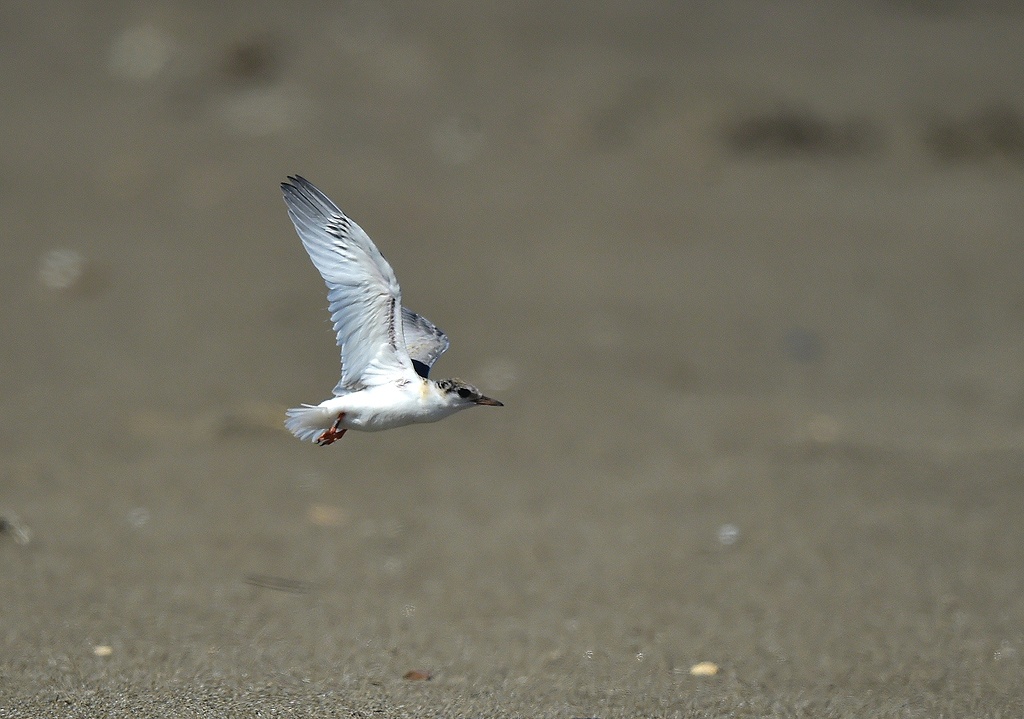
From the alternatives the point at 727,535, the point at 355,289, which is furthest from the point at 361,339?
the point at 727,535

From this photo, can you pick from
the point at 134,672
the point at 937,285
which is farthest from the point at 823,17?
the point at 134,672

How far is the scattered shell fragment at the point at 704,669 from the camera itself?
213 inches

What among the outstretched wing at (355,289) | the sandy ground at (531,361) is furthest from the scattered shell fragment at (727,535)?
the outstretched wing at (355,289)

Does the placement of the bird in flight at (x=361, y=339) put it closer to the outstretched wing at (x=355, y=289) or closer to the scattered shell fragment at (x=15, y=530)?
the outstretched wing at (x=355, y=289)

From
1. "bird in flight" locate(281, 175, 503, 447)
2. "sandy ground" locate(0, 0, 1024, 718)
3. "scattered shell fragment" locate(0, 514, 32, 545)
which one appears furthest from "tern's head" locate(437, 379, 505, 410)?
"scattered shell fragment" locate(0, 514, 32, 545)

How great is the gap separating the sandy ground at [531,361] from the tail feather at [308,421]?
42.5 inches

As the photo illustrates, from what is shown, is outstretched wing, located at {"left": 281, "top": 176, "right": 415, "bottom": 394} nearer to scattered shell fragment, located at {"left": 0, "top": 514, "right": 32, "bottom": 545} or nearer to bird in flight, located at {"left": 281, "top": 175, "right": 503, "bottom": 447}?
bird in flight, located at {"left": 281, "top": 175, "right": 503, "bottom": 447}

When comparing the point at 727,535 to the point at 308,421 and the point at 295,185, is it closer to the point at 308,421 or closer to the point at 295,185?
the point at 308,421

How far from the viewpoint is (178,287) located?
32.1ft

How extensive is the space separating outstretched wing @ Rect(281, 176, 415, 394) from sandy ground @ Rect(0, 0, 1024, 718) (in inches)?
54.4

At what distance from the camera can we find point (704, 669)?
5.48 metres

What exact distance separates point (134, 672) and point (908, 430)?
227 inches

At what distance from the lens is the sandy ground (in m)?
5.65

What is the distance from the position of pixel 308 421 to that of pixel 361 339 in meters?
0.36
